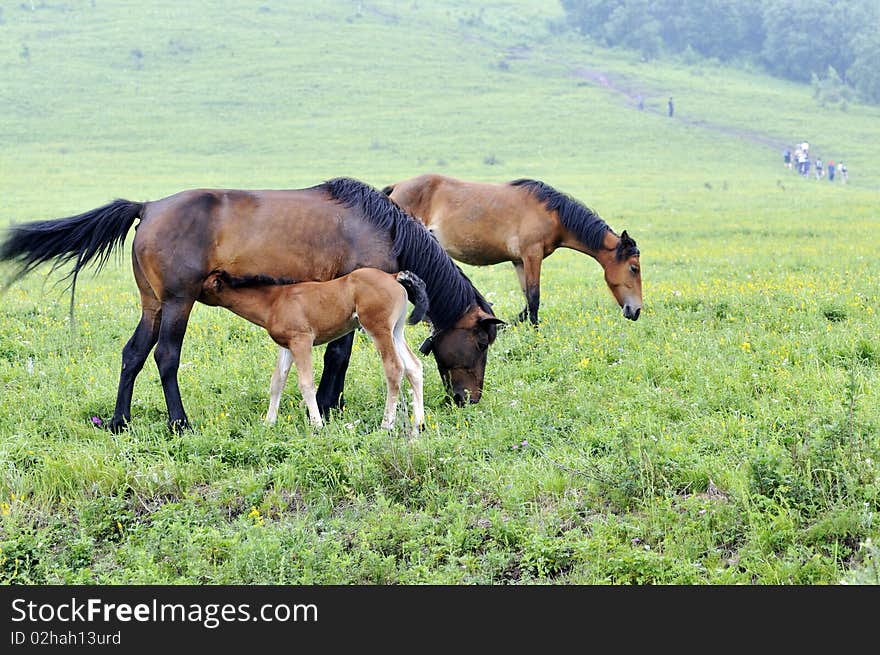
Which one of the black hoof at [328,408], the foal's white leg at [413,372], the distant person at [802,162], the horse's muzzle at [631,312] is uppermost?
the foal's white leg at [413,372]

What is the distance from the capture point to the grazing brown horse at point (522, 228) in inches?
459

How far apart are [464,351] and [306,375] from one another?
1.58 metres

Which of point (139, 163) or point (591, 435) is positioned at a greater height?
point (591, 435)

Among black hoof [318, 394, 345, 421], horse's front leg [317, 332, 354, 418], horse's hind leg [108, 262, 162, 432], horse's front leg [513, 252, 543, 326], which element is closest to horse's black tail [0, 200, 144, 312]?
horse's hind leg [108, 262, 162, 432]

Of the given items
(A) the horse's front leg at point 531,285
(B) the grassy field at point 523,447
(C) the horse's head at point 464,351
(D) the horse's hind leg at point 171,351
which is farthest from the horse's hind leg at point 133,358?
(A) the horse's front leg at point 531,285

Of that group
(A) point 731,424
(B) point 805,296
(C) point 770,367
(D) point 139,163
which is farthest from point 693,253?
(D) point 139,163

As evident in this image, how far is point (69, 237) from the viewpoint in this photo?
Answer: 27.1 feet

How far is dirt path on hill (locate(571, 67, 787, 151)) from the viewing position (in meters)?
60.5

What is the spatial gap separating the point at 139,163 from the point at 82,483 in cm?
4218

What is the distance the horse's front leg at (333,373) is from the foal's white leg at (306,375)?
64 cm

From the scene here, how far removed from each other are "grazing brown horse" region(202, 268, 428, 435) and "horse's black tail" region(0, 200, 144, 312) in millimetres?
1107

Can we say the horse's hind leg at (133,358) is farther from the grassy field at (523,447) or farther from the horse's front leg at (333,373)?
the horse's front leg at (333,373)

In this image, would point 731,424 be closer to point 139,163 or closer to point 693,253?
point 693,253
